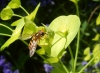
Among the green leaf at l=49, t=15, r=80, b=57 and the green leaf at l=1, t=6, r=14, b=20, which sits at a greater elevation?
the green leaf at l=1, t=6, r=14, b=20

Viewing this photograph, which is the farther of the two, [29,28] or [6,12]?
[6,12]

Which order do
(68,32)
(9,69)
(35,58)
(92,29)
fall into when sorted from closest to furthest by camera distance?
(68,32), (9,69), (35,58), (92,29)

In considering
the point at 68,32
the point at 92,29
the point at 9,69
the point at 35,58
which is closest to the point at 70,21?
the point at 68,32

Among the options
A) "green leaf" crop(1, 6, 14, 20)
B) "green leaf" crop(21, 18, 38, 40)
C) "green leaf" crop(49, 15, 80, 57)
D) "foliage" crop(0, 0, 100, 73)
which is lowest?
"foliage" crop(0, 0, 100, 73)

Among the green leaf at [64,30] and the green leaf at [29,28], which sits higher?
the green leaf at [29,28]

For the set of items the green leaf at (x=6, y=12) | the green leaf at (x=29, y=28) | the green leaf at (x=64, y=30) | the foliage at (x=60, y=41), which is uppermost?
the green leaf at (x=29, y=28)

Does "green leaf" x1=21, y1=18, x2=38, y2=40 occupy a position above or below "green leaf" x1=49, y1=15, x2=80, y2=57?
above

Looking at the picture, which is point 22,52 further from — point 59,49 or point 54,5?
point 59,49

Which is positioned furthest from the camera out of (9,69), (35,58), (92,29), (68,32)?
(92,29)
